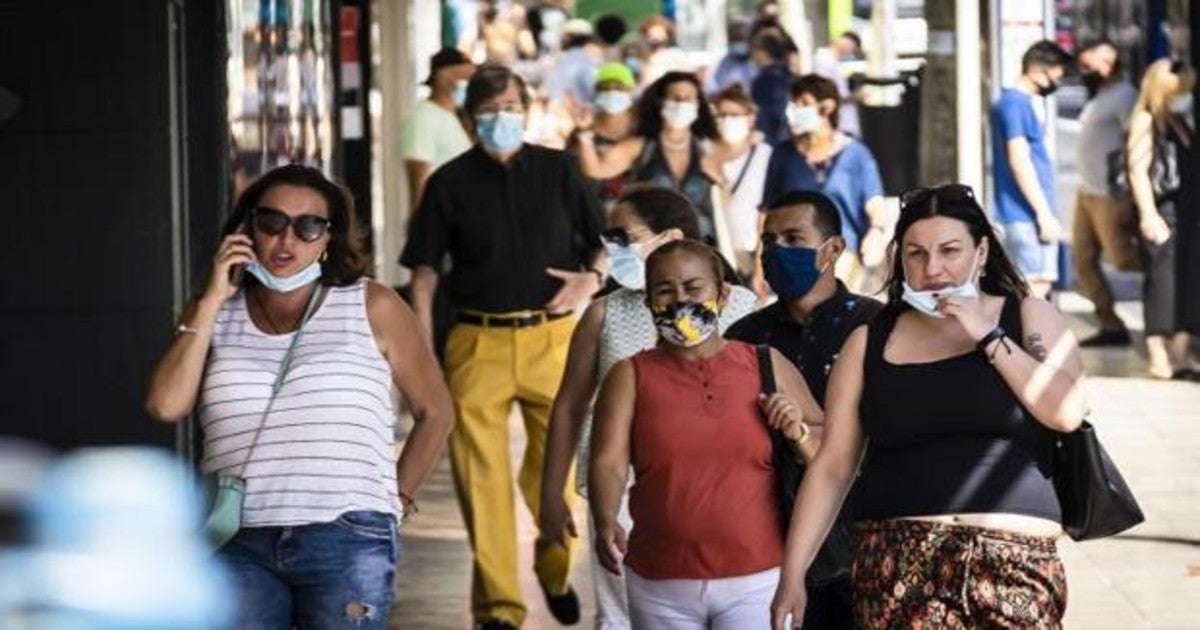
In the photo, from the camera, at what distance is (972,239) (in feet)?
22.7

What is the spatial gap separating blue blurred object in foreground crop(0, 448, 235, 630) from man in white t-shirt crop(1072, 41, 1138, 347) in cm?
1768

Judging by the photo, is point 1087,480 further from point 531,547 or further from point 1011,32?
point 1011,32

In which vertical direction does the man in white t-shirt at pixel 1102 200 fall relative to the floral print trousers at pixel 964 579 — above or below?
above

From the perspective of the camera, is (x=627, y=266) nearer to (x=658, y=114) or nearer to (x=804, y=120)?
(x=804, y=120)

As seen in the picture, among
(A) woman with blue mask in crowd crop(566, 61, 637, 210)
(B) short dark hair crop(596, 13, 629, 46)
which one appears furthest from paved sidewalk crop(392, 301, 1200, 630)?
(B) short dark hair crop(596, 13, 629, 46)

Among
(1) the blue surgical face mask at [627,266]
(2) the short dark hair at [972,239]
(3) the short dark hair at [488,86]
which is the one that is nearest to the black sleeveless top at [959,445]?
(2) the short dark hair at [972,239]

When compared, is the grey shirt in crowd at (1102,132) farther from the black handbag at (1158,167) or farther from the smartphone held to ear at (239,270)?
the smartphone held to ear at (239,270)

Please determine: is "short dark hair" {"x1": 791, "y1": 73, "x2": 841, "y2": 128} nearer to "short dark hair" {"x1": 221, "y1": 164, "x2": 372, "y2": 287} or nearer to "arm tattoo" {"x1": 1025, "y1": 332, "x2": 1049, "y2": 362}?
"short dark hair" {"x1": 221, "y1": 164, "x2": 372, "y2": 287}

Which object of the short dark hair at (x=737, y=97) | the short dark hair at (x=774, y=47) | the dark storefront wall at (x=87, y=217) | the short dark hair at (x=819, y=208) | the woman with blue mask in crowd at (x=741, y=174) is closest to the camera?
the short dark hair at (x=819, y=208)

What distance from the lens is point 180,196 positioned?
10031 millimetres

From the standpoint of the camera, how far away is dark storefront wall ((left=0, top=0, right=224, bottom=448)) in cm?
980

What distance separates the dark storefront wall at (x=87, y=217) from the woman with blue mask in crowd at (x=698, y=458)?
2.70 metres

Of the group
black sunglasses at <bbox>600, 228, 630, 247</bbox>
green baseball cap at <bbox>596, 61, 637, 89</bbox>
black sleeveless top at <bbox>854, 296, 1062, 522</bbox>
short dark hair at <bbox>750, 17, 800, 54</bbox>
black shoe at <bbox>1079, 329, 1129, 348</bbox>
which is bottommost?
black shoe at <bbox>1079, 329, 1129, 348</bbox>

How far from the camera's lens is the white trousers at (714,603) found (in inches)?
290
